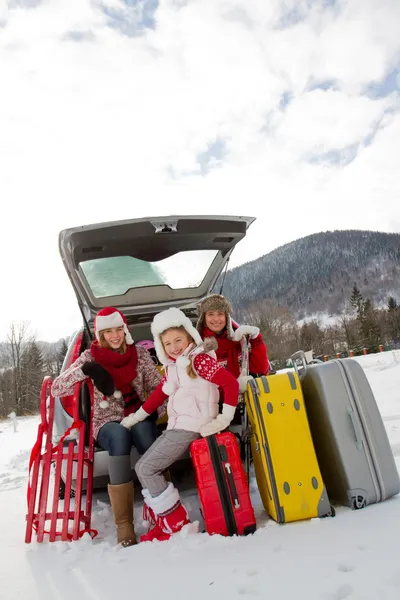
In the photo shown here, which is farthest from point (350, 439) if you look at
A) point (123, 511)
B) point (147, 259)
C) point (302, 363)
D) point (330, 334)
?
point (330, 334)

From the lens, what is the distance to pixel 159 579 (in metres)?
1.77

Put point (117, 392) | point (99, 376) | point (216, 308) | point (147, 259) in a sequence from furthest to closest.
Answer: point (147, 259) → point (216, 308) → point (117, 392) → point (99, 376)

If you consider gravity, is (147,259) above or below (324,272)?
below

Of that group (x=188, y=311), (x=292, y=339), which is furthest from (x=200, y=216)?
(x=292, y=339)

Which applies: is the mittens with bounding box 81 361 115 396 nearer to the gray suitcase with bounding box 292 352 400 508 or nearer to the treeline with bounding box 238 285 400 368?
the gray suitcase with bounding box 292 352 400 508

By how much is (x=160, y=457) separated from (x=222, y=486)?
41 cm

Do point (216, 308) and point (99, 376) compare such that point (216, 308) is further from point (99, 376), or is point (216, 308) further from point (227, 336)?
point (99, 376)

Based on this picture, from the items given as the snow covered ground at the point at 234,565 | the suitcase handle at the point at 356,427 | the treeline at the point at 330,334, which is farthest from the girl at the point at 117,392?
the treeline at the point at 330,334

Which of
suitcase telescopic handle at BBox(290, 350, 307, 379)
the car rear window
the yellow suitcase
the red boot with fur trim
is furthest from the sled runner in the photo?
suitcase telescopic handle at BBox(290, 350, 307, 379)

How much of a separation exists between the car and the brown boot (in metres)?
0.19

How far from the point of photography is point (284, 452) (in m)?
2.33

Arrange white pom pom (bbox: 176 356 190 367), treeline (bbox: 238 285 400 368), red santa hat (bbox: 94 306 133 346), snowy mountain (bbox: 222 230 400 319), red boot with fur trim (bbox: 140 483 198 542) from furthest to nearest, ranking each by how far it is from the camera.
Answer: snowy mountain (bbox: 222 230 400 319), treeline (bbox: 238 285 400 368), red santa hat (bbox: 94 306 133 346), white pom pom (bbox: 176 356 190 367), red boot with fur trim (bbox: 140 483 198 542)

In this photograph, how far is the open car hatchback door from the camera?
3293mm

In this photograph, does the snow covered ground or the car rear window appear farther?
the car rear window
